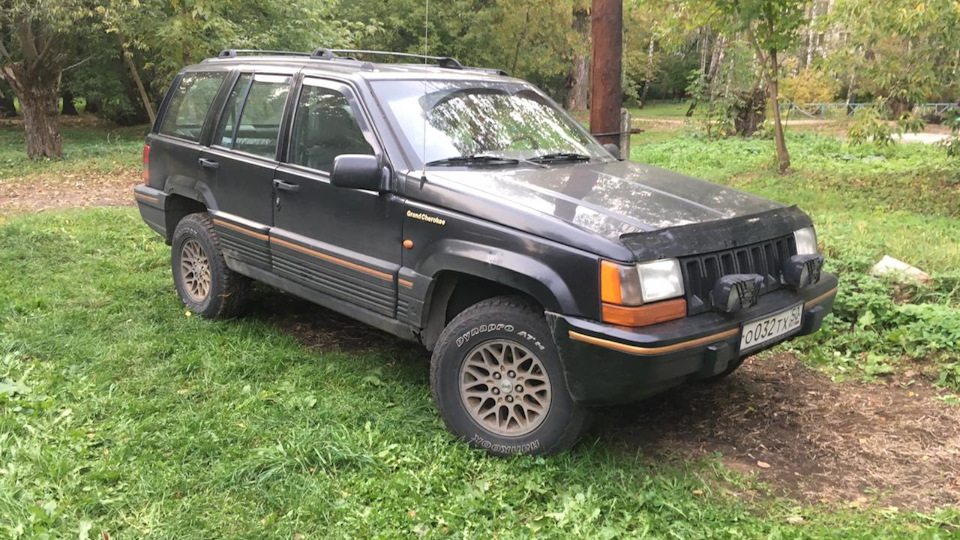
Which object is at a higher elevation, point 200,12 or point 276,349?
point 200,12

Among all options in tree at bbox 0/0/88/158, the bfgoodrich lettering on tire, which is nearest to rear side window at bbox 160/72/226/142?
the bfgoodrich lettering on tire

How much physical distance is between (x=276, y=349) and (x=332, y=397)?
867 millimetres

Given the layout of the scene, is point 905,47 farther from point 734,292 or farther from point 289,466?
point 289,466

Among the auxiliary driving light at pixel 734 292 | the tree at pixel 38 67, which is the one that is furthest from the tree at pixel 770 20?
the tree at pixel 38 67

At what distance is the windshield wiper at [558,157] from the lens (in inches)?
164

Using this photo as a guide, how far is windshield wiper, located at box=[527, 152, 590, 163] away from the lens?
417 cm

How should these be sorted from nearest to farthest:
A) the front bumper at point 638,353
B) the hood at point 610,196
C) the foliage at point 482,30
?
the front bumper at point 638,353 < the hood at point 610,196 < the foliage at point 482,30

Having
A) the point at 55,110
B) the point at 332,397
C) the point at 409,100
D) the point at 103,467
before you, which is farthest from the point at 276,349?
the point at 55,110

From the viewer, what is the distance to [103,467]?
334 cm

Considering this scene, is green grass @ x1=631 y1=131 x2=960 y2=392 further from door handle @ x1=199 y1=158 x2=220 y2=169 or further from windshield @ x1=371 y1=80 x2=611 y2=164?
door handle @ x1=199 y1=158 x2=220 y2=169

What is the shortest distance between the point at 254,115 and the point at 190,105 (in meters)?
0.89

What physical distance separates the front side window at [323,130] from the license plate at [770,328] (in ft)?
7.01

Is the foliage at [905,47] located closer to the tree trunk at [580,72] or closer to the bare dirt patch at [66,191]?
the bare dirt patch at [66,191]

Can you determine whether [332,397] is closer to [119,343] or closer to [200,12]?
[119,343]
